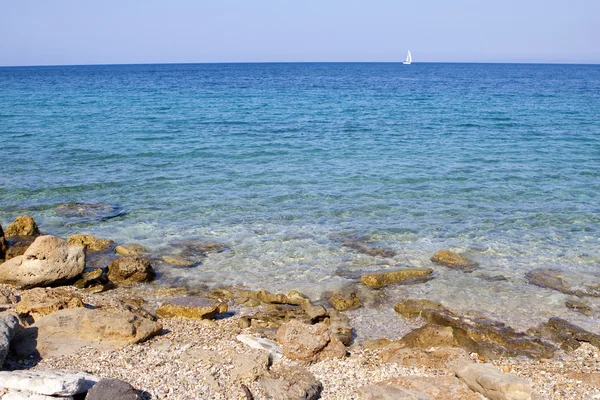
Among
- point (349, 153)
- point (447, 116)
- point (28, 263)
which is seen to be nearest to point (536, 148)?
point (349, 153)

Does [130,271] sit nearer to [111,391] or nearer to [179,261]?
[179,261]

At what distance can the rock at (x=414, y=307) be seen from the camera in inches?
397

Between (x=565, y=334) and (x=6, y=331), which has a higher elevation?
(x=6, y=331)

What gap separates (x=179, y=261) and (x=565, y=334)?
7627 mm

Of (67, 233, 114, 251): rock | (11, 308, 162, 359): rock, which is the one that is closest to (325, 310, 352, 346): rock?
(11, 308, 162, 359): rock

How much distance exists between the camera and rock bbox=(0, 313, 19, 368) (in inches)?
279

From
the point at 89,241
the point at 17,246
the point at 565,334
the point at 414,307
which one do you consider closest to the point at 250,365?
the point at 414,307

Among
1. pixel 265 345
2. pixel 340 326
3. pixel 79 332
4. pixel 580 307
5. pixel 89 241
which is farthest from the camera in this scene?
pixel 89 241

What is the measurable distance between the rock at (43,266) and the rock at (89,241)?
188 cm

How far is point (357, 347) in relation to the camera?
29.1ft

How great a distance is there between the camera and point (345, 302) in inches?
412

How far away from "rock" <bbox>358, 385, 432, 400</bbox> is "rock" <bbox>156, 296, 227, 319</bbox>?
11.2 feet

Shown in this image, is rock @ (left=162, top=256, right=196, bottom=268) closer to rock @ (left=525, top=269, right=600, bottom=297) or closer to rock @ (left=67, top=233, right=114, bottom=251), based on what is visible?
rock @ (left=67, top=233, right=114, bottom=251)

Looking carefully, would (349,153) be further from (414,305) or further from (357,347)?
(357,347)
